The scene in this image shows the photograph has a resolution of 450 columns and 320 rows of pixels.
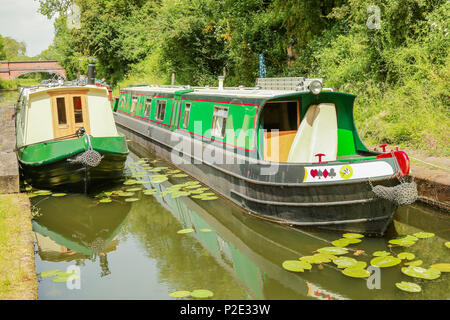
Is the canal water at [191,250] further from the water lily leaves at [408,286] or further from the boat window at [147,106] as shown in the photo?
the boat window at [147,106]

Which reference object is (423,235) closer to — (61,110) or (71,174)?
(71,174)

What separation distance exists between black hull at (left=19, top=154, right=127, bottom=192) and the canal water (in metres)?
0.22

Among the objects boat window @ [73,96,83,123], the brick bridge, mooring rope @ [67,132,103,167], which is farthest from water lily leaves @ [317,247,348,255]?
the brick bridge

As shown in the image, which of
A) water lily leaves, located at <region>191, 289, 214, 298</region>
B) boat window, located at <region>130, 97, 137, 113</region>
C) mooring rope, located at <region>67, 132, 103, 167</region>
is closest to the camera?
water lily leaves, located at <region>191, 289, 214, 298</region>

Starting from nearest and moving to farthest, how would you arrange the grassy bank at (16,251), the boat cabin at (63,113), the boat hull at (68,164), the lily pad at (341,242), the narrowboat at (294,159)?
the grassy bank at (16,251), the lily pad at (341,242), the narrowboat at (294,159), the boat hull at (68,164), the boat cabin at (63,113)

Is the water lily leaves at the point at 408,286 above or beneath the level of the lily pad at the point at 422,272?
beneath

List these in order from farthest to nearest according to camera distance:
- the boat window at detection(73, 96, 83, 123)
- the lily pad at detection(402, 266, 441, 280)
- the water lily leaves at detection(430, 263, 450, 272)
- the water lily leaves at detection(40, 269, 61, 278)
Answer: the boat window at detection(73, 96, 83, 123)
the water lily leaves at detection(40, 269, 61, 278)
the water lily leaves at detection(430, 263, 450, 272)
the lily pad at detection(402, 266, 441, 280)

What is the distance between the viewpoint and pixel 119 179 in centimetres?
994

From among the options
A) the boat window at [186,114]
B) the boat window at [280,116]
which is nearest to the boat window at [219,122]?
the boat window at [280,116]

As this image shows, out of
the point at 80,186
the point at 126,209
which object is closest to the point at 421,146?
the point at 126,209

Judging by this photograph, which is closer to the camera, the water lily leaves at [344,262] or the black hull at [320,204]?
the water lily leaves at [344,262]

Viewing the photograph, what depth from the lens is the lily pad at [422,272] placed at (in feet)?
16.2

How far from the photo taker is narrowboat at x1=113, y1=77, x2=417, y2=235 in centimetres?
601

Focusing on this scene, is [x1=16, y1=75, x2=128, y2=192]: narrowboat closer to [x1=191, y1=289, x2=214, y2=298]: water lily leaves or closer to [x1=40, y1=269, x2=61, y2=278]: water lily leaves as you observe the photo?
[x1=40, y1=269, x2=61, y2=278]: water lily leaves
